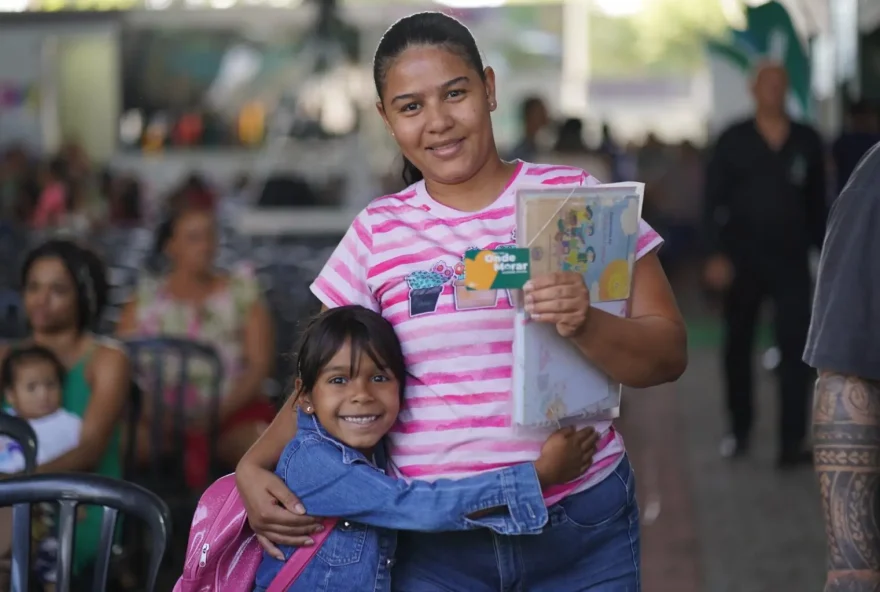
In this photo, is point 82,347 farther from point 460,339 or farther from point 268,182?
point 268,182

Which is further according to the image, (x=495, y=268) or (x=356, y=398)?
(x=356, y=398)

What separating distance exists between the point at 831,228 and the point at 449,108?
2.44 feet

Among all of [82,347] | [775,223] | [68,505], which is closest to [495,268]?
[68,505]

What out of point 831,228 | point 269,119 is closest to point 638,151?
point 269,119

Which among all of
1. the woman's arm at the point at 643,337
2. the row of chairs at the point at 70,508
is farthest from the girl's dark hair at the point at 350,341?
the row of chairs at the point at 70,508

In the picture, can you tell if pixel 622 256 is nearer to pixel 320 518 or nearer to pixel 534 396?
A: pixel 534 396

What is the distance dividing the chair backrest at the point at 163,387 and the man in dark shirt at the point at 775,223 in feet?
10.2

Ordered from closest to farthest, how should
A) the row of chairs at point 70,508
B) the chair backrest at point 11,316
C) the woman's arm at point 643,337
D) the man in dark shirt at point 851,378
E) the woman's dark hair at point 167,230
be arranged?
the woman's arm at point 643,337 < the man in dark shirt at point 851,378 < the row of chairs at point 70,508 < the chair backrest at point 11,316 < the woman's dark hair at point 167,230

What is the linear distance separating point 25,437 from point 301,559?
1.30 meters

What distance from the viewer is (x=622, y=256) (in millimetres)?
2121

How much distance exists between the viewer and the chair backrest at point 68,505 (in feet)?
8.33

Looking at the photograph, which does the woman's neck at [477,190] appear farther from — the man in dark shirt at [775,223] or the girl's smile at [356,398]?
the man in dark shirt at [775,223]

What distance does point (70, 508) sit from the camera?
2.57 m

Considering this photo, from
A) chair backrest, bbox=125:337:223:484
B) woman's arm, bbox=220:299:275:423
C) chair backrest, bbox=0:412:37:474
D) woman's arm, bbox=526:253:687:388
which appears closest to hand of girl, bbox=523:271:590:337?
woman's arm, bbox=526:253:687:388
